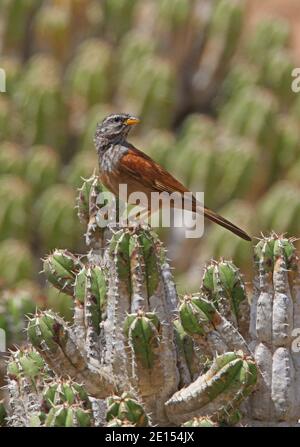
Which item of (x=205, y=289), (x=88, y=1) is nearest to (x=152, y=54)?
(x=88, y=1)

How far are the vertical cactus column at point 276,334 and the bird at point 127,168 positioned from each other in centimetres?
107

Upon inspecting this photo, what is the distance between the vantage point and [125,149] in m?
6.48

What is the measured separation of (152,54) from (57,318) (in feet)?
30.7

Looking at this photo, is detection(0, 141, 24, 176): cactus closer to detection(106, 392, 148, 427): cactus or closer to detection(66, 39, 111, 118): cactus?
detection(66, 39, 111, 118): cactus

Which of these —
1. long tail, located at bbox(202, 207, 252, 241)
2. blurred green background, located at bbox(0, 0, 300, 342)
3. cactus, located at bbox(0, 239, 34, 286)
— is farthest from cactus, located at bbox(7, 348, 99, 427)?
cactus, located at bbox(0, 239, 34, 286)

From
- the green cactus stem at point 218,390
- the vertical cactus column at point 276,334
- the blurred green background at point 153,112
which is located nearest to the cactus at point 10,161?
the blurred green background at point 153,112

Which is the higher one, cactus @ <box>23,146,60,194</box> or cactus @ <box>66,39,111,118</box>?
cactus @ <box>66,39,111,118</box>

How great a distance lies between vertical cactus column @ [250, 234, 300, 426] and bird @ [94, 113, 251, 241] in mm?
1068

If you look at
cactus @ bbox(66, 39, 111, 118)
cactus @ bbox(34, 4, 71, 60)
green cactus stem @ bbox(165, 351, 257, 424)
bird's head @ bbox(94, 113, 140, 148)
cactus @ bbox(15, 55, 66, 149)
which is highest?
cactus @ bbox(34, 4, 71, 60)

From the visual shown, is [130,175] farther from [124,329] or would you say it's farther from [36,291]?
[36,291]

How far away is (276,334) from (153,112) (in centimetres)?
801

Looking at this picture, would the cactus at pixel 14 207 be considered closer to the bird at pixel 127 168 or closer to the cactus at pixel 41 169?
the cactus at pixel 41 169

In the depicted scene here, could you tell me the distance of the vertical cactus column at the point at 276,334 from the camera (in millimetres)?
5082

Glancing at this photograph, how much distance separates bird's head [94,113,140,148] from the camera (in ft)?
21.5
